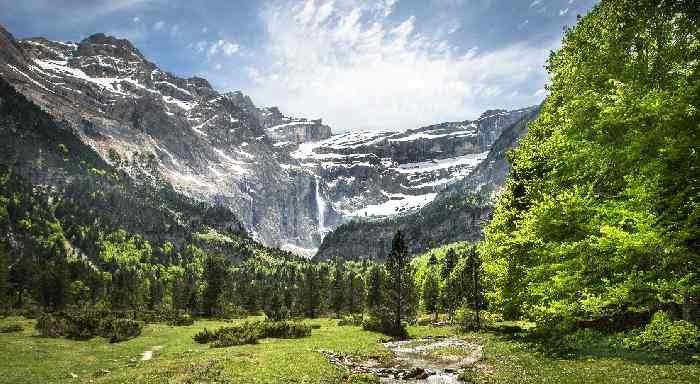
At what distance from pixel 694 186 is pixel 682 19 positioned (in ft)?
29.5

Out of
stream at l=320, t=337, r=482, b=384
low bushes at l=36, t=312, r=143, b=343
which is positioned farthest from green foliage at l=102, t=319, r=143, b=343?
stream at l=320, t=337, r=482, b=384

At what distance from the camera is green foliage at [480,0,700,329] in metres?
17.5

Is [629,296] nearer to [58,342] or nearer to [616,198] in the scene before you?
[616,198]

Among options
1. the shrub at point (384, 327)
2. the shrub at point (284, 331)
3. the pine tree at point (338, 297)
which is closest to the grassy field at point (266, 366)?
the shrub at point (284, 331)

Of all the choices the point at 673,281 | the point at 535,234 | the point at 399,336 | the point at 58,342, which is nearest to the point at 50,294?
the point at 58,342

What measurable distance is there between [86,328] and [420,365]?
44.3 metres

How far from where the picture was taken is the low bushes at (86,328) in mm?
55312

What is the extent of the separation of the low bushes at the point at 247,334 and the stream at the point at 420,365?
1489 centimetres

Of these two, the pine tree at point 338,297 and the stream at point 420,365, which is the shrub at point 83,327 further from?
the pine tree at point 338,297

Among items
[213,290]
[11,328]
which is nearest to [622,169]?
[11,328]

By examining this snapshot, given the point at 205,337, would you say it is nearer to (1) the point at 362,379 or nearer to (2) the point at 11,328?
(2) the point at 11,328

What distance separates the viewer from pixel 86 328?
188 ft

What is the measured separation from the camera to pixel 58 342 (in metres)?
50.5

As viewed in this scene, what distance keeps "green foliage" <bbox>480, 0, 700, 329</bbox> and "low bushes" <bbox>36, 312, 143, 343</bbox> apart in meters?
50.7
